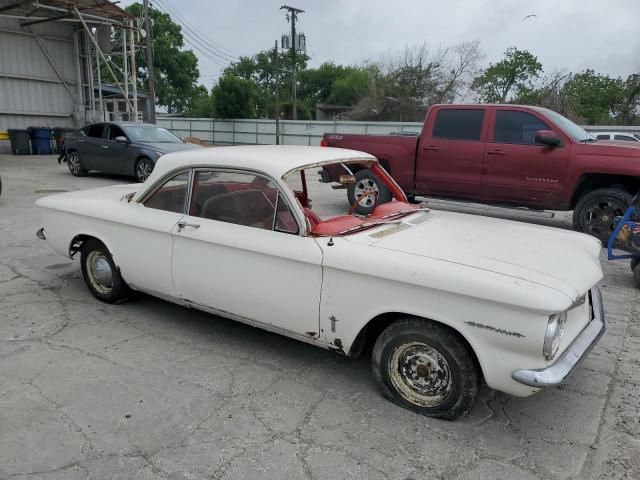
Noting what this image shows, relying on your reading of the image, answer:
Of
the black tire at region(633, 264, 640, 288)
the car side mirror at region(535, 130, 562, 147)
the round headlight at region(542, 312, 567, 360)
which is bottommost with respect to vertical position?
the black tire at region(633, 264, 640, 288)

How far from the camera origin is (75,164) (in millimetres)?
13508

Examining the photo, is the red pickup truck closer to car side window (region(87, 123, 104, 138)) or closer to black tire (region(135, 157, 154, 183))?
black tire (region(135, 157, 154, 183))

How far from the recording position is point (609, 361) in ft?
12.4

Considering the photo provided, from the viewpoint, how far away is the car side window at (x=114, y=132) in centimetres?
1247

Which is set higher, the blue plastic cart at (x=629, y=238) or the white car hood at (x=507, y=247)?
the white car hood at (x=507, y=247)

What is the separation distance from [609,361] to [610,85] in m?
37.1

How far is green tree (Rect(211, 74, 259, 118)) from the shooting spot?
33219 mm

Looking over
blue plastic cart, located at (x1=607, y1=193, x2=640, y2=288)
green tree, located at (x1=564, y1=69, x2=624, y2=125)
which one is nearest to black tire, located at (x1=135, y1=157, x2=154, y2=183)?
blue plastic cart, located at (x1=607, y1=193, x2=640, y2=288)

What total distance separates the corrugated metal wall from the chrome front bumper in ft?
72.7

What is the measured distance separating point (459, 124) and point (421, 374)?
6063 millimetres

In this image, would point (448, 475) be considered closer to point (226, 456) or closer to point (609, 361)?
point (226, 456)

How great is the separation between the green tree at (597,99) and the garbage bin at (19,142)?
1251 inches

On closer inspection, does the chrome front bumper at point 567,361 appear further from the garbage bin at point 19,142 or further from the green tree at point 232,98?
the green tree at point 232,98

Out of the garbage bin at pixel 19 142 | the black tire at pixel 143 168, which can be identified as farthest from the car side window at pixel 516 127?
the garbage bin at pixel 19 142
